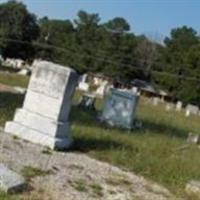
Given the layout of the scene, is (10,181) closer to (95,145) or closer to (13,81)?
(95,145)

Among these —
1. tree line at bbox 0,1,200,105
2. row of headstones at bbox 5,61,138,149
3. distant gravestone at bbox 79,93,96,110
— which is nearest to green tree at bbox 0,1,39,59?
tree line at bbox 0,1,200,105

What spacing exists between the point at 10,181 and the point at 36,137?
4.45 m

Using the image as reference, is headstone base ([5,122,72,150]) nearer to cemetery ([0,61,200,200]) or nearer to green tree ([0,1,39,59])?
cemetery ([0,61,200,200])

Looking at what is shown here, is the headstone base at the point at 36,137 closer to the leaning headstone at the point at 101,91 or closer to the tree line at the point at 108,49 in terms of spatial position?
the leaning headstone at the point at 101,91

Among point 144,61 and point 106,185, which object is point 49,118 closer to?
point 106,185

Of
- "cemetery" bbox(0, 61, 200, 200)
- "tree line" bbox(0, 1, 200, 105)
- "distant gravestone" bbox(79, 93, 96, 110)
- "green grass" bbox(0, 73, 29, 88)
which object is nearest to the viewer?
"cemetery" bbox(0, 61, 200, 200)

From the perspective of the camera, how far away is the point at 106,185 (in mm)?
9773

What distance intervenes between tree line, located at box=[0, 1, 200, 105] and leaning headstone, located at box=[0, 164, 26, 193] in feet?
232

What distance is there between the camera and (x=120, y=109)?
2239 centimetres

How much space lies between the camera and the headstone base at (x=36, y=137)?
40.5ft

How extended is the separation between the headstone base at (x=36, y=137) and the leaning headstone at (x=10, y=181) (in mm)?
3732

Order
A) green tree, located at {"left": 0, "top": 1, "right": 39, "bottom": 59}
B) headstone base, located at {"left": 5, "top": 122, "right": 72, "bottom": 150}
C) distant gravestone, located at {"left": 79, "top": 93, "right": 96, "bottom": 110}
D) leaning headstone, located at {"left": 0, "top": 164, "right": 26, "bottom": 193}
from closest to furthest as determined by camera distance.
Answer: leaning headstone, located at {"left": 0, "top": 164, "right": 26, "bottom": 193} < headstone base, located at {"left": 5, "top": 122, "right": 72, "bottom": 150} < distant gravestone, located at {"left": 79, "top": 93, "right": 96, "bottom": 110} < green tree, located at {"left": 0, "top": 1, "right": 39, "bottom": 59}

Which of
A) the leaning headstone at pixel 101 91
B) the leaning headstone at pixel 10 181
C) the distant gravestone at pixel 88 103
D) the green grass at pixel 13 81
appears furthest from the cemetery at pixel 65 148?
the leaning headstone at pixel 101 91

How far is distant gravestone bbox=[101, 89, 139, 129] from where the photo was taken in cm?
2184
